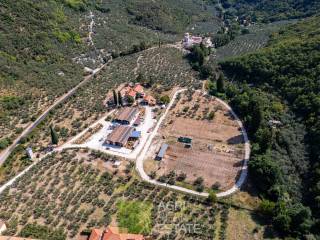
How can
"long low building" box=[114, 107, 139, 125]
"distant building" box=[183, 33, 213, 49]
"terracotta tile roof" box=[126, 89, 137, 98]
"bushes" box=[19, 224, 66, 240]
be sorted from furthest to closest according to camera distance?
"distant building" box=[183, 33, 213, 49]
"terracotta tile roof" box=[126, 89, 137, 98]
"long low building" box=[114, 107, 139, 125]
"bushes" box=[19, 224, 66, 240]

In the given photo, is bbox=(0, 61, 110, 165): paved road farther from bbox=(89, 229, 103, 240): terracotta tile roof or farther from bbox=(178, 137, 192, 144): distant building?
bbox=(178, 137, 192, 144): distant building

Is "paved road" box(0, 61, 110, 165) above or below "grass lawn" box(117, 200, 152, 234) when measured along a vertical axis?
above

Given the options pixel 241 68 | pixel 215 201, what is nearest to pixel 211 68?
pixel 241 68

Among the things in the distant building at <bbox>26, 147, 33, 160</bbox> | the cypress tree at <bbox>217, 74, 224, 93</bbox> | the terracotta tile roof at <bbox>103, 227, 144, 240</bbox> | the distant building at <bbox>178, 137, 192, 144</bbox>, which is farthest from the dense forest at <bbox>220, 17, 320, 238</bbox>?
the distant building at <bbox>26, 147, 33, 160</bbox>

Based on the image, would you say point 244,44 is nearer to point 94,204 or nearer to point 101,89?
point 101,89

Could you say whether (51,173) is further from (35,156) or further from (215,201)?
(215,201)
